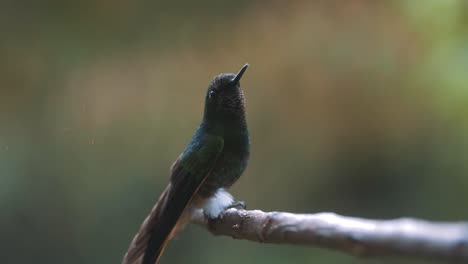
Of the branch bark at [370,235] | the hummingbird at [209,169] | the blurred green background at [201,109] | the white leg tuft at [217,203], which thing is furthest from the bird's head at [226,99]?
the blurred green background at [201,109]

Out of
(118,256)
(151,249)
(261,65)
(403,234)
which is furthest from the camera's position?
(261,65)

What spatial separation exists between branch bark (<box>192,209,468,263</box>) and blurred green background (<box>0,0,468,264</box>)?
1722mm

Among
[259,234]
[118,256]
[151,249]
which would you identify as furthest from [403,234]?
[118,256]

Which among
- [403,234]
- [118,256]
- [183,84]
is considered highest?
[183,84]

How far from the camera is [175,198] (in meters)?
1.80

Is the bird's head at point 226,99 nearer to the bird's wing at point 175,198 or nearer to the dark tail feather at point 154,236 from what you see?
the bird's wing at point 175,198

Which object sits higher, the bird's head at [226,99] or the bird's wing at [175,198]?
the bird's head at [226,99]

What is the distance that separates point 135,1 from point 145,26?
141 mm

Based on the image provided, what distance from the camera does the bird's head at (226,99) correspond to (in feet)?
6.46

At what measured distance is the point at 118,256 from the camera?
9.21 ft

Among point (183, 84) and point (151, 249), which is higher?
point (183, 84)

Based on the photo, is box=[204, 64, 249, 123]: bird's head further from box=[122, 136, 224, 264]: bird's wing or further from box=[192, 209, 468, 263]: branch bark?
box=[192, 209, 468, 263]: branch bark

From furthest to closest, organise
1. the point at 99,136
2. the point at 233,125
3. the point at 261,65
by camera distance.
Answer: the point at 261,65 < the point at 99,136 < the point at 233,125

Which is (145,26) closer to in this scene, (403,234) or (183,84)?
(183,84)
